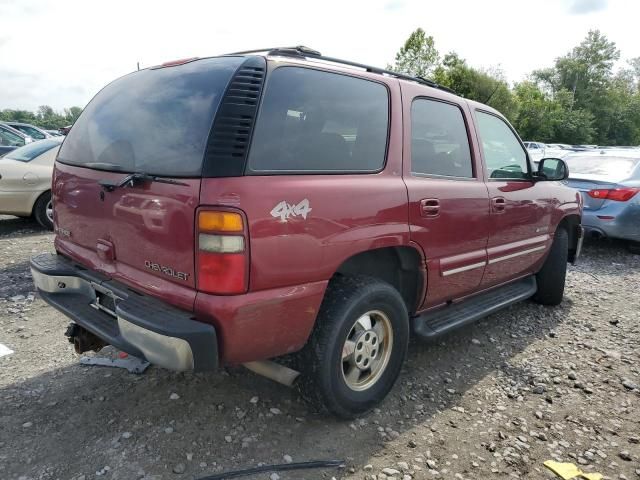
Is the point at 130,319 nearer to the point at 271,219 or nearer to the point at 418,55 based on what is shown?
the point at 271,219

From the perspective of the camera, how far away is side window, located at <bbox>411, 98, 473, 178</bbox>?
2.94 meters

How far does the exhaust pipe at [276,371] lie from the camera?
8.04ft

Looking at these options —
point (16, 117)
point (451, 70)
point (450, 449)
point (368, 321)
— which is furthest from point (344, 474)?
point (16, 117)

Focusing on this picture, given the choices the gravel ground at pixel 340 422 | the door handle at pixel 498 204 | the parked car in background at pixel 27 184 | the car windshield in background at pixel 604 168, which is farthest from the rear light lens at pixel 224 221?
the car windshield in background at pixel 604 168

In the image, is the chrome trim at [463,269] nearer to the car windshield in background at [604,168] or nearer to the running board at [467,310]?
the running board at [467,310]

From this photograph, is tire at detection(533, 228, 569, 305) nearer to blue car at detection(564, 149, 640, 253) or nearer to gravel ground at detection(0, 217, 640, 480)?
gravel ground at detection(0, 217, 640, 480)

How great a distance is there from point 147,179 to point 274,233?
65 cm

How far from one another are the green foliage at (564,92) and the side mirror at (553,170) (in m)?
32.7

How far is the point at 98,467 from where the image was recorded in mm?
2262

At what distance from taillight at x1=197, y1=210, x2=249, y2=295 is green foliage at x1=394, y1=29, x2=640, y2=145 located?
1397 inches

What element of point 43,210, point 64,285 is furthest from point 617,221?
point 43,210

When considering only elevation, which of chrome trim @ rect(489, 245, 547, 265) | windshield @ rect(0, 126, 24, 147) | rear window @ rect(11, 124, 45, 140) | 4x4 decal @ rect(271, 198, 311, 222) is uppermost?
rear window @ rect(11, 124, 45, 140)

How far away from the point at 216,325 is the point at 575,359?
296 cm

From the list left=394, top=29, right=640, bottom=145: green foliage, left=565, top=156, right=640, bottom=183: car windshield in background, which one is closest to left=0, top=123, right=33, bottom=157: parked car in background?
left=565, top=156, right=640, bottom=183: car windshield in background
